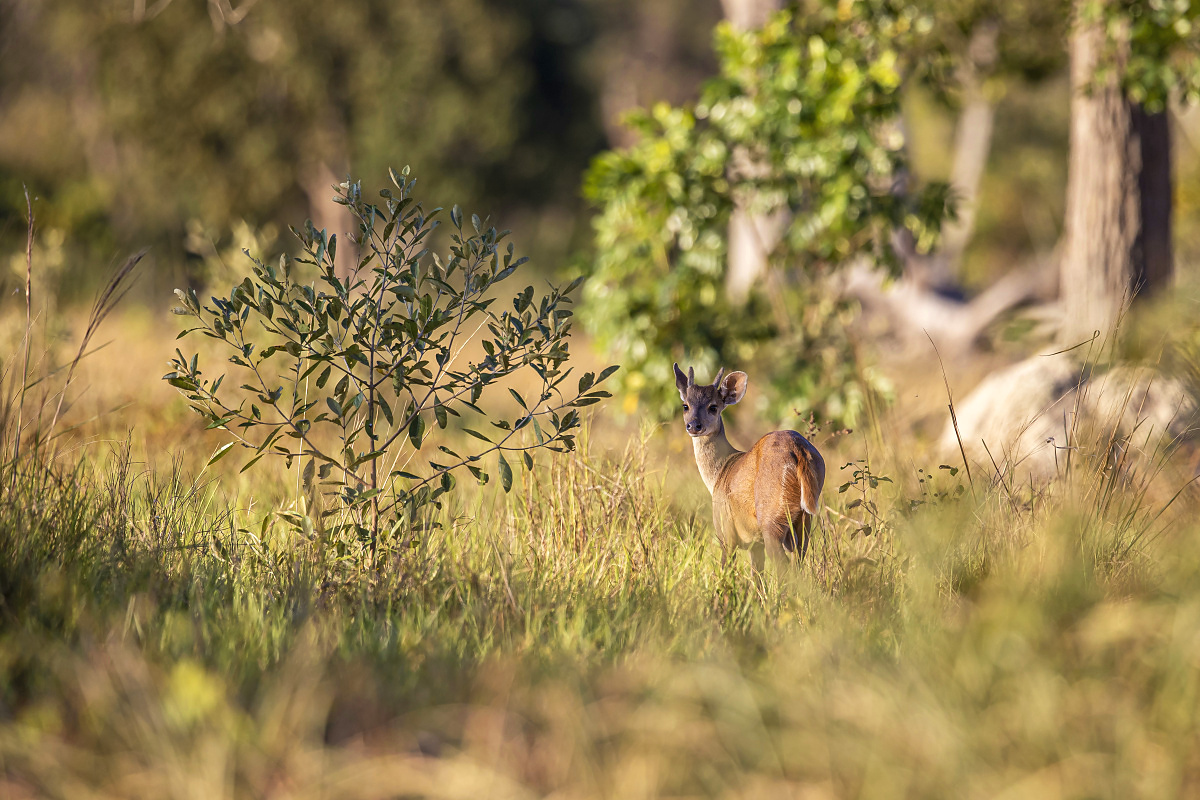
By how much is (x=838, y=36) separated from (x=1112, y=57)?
5.68ft

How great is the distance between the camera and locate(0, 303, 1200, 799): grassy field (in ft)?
7.11

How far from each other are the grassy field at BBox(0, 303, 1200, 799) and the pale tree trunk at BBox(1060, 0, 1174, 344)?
3281mm

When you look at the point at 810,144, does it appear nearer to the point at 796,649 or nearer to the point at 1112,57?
the point at 1112,57

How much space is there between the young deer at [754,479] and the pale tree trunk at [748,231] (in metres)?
3.06

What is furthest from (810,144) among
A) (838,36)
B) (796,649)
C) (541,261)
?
(541,261)

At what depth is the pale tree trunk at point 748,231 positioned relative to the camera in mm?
7781

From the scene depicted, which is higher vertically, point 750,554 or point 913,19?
point 913,19

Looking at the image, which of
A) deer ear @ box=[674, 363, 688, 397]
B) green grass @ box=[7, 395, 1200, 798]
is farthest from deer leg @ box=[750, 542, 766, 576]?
deer ear @ box=[674, 363, 688, 397]

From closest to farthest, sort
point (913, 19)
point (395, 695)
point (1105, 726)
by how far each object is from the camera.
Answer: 1. point (1105, 726)
2. point (395, 695)
3. point (913, 19)

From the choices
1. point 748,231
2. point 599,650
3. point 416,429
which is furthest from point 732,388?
point 748,231

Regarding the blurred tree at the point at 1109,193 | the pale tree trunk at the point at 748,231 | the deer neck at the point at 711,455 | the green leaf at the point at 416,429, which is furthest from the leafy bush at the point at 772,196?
the green leaf at the point at 416,429

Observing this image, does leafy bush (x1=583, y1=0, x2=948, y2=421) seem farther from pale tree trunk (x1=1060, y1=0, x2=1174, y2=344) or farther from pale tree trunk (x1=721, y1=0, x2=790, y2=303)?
pale tree trunk (x1=1060, y1=0, x2=1174, y2=344)

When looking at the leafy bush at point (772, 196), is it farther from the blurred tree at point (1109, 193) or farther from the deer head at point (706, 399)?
the deer head at point (706, 399)

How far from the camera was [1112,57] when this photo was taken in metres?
6.61
